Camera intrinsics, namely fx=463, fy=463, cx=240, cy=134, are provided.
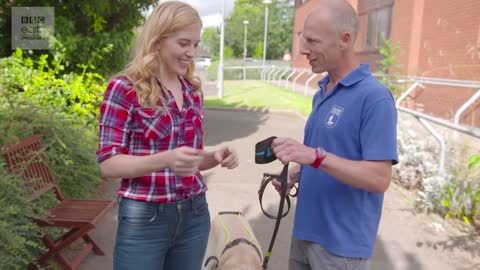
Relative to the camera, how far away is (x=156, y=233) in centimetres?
213

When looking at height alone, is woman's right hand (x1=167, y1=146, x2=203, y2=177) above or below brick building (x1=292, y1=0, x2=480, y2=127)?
below

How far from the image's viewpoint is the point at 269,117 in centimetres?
1306

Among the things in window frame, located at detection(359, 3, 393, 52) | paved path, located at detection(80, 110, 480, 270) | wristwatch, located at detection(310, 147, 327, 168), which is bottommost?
paved path, located at detection(80, 110, 480, 270)

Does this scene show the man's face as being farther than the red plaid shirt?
Yes

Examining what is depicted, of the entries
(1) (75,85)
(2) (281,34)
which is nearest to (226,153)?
(1) (75,85)

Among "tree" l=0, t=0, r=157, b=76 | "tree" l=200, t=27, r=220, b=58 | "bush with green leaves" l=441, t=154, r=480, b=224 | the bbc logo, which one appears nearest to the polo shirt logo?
"bush with green leaves" l=441, t=154, r=480, b=224

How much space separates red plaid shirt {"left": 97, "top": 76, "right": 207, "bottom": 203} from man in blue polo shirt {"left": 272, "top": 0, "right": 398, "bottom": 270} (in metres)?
0.45

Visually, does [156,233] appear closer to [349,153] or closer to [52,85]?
[349,153]

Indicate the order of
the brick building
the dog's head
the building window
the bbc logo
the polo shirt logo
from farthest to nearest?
the building window
the brick building
the bbc logo
the dog's head
the polo shirt logo

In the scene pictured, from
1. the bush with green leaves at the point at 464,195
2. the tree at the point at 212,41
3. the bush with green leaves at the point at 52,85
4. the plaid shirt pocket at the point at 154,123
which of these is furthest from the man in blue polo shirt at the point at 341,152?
the tree at the point at 212,41

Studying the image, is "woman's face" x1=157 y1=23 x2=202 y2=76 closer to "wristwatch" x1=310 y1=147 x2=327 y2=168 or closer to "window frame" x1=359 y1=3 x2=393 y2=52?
"wristwatch" x1=310 y1=147 x2=327 y2=168

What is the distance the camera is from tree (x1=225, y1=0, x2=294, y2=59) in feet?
224

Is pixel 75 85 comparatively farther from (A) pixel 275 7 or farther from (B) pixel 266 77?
(A) pixel 275 7

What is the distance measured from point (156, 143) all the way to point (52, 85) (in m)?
4.90
